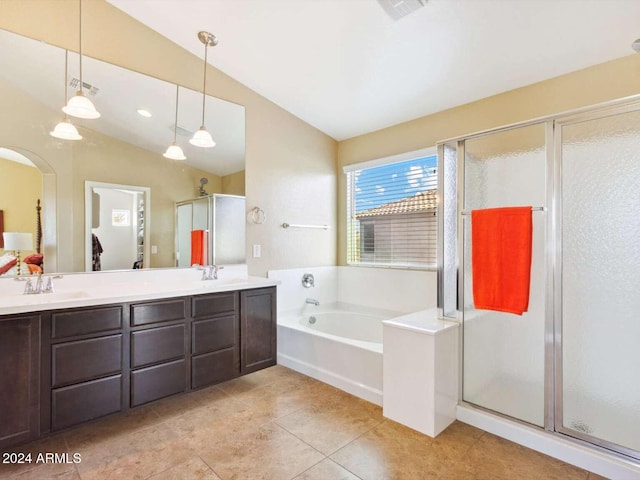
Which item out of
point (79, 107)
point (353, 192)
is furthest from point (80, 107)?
point (353, 192)

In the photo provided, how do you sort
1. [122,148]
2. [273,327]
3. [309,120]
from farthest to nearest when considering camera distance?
[309,120] < [273,327] < [122,148]

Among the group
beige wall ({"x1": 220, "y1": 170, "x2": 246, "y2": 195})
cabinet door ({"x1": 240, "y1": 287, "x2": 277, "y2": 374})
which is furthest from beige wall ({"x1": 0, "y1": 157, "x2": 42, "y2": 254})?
cabinet door ({"x1": 240, "y1": 287, "x2": 277, "y2": 374})

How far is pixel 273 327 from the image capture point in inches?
108

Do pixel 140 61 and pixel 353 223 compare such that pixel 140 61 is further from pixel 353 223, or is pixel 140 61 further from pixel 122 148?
pixel 353 223

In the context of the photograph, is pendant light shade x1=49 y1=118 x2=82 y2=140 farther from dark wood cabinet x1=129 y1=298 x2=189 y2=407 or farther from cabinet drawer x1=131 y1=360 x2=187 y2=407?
cabinet drawer x1=131 y1=360 x2=187 y2=407

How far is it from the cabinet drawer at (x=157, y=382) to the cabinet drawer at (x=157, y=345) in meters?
0.05

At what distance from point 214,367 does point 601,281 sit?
249 cm

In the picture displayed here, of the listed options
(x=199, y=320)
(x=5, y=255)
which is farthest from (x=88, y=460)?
(x=5, y=255)

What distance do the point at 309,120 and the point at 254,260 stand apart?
1675 millimetres

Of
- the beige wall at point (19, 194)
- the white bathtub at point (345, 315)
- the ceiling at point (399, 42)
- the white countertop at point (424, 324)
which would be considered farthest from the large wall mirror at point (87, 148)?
the white countertop at point (424, 324)

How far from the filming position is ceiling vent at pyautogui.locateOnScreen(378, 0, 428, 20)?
2002 mm

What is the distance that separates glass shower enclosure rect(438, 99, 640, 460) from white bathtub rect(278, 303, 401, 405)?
2.42 ft

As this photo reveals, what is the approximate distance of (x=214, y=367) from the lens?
7.78 ft

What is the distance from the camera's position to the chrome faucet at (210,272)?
9.37ft
